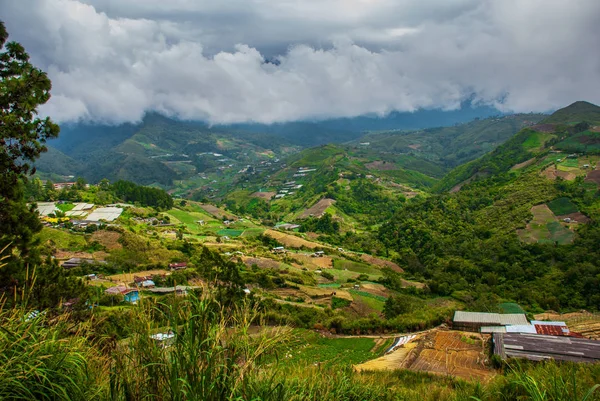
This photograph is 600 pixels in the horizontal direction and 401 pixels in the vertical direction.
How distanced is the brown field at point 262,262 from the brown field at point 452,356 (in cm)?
2964

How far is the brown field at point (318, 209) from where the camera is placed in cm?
9988

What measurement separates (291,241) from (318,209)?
31737 mm

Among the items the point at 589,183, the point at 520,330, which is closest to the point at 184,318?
the point at 520,330

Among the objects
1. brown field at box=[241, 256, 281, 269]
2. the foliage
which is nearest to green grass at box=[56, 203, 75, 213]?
the foliage

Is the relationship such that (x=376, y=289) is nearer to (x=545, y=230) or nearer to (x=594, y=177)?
(x=545, y=230)

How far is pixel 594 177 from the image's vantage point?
67750 millimetres

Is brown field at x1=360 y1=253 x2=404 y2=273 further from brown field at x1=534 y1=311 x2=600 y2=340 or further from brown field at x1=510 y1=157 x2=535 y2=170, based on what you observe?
brown field at x1=510 y1=157 x2=535 y2=170

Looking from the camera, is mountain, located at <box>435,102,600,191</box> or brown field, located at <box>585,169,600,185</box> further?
mountain, located at <box>435,102,600,191</box>

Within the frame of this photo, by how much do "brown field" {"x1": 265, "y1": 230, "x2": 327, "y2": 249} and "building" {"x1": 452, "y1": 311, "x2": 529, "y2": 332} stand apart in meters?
41.5

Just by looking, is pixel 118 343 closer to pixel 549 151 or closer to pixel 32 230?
pixel 32 230

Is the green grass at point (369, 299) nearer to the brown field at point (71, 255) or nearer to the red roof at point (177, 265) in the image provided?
the red roof at point (177, 265)

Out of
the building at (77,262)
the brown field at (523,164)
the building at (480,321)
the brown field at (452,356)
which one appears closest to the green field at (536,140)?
the brown field at (523,164)

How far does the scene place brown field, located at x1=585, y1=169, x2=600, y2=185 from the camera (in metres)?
66.1

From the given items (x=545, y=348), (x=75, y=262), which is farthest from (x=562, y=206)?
(x=75, y=262)
